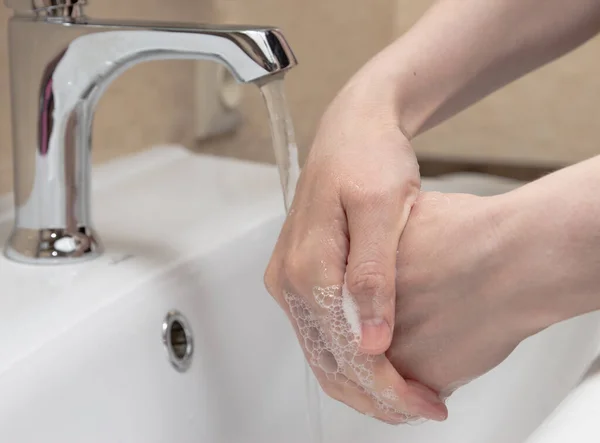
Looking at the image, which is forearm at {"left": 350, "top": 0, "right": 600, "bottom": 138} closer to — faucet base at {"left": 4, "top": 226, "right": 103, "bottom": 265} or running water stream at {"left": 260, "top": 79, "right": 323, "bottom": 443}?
running water stream at {"left": 260, "top": 79, "right": 323, "bottom": 443}

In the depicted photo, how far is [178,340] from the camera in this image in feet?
1.63

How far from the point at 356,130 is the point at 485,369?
0.14 metres

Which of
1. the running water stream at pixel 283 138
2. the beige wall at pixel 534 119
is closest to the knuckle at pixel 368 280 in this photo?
the running water stream at pixel 283 138

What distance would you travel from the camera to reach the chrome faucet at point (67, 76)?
0.45 metres

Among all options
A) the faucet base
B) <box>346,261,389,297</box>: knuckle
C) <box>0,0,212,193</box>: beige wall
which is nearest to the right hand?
<box>346,261,389,297</box>: knuckle

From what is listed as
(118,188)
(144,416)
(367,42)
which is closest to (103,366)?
(144,416)

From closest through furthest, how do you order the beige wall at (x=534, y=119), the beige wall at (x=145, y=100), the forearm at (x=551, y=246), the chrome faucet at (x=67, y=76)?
the forearm at (x=551, y=246)
the chrome faucet at (x=67, y=76)
the beige wall at (x=145, y=100)
the beige wall at (x=534, y=119)

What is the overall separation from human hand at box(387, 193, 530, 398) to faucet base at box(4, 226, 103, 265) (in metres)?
0.22

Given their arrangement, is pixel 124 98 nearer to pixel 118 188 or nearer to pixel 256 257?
pixel 118 188

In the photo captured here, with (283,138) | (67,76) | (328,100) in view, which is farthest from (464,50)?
(328,100)

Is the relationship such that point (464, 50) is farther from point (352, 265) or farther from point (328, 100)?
point (328, 100)

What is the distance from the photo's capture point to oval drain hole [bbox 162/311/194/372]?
0.48 m

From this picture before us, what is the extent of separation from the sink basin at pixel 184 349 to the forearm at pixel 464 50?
0.17 m

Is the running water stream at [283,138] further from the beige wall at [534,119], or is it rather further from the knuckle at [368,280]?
the beige wall at [534,119]
